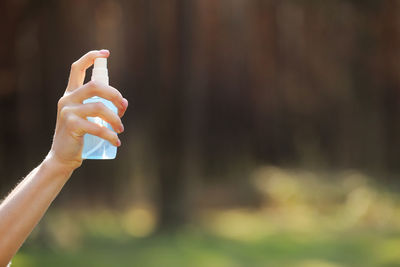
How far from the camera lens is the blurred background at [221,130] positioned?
21.6 ft

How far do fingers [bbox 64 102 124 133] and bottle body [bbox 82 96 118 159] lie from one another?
0.13 meters

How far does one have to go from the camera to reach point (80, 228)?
6906mm

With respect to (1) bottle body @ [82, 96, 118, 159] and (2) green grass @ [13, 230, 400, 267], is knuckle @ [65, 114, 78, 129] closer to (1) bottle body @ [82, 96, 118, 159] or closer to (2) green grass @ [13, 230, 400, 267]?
(1) bottle body @ [82, 96, 118, 159]

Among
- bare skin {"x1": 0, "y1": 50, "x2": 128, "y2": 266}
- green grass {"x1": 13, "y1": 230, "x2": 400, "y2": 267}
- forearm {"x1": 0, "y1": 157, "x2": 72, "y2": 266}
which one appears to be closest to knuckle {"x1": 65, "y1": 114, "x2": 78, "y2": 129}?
bare skin {"x1": 0, "y1": 50, "x2": 128, "y2": 266}

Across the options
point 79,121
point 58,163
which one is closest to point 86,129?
point 79,121

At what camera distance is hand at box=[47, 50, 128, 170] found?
4.15 ft

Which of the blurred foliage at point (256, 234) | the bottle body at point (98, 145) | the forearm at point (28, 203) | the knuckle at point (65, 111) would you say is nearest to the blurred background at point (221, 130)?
the blurred foliage at point (256, 234)

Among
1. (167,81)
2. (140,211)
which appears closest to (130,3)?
(167,81)

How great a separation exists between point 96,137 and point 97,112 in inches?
11.4

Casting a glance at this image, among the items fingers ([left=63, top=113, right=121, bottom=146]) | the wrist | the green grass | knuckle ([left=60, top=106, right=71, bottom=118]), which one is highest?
the green grass

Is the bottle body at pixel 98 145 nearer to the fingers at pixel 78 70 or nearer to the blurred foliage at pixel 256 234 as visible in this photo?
the fingers at pixel 78 70

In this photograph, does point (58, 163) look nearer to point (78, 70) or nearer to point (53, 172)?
point (53, 172)

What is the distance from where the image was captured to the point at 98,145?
1595mm

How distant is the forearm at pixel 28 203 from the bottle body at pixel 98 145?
0.33 ft
